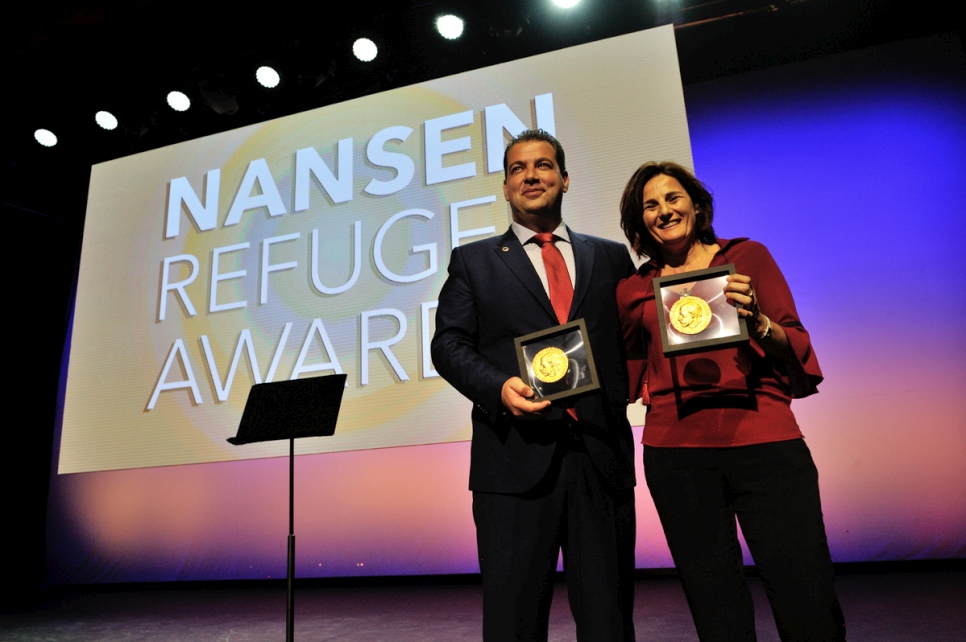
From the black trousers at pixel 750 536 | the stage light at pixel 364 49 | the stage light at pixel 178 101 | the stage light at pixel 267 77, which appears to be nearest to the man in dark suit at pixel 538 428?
the black trousers at pixel 750 536

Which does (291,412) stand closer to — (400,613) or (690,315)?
(400,613)

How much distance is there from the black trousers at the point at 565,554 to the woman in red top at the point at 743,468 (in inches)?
4.3

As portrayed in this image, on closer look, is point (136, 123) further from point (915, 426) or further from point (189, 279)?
point (915, 426)

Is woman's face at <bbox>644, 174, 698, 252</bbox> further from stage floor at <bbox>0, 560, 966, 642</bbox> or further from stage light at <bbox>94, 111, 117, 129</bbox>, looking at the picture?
stage light at <bbox>94, 111, 117, 129</bbox>

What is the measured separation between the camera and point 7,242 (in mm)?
5516

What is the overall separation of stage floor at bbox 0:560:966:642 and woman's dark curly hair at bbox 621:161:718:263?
1.66 m

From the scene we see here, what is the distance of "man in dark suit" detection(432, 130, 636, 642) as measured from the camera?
124cm

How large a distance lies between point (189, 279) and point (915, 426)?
4085mm

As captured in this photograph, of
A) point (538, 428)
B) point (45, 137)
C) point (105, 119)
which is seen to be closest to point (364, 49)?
point (105, 119)

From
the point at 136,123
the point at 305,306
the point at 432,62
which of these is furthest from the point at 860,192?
the point at 136,123

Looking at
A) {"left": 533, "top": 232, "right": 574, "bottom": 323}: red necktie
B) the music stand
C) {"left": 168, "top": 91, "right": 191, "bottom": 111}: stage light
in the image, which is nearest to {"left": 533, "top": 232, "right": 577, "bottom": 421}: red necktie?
{"left": 533, "top": 232, "right": 574, "bottom": 323}: red necktie

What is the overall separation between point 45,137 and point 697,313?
4970 millimetres

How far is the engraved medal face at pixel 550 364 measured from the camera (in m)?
1.21

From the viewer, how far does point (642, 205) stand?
147cm
